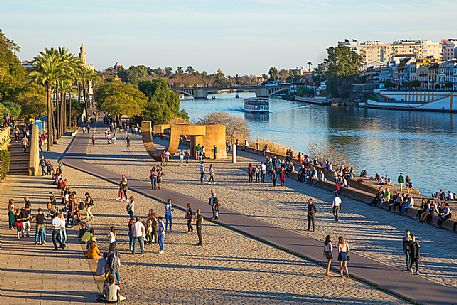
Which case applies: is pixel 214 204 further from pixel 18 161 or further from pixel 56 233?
pixel 18 161

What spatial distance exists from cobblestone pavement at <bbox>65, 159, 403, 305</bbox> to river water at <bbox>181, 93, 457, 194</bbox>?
2411cm

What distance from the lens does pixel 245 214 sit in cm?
2636

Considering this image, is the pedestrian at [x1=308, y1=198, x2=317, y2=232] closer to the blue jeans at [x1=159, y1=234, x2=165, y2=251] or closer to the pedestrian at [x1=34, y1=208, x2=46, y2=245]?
the blue jeans at [x1=159, y1=234, x2=165, y2=251]

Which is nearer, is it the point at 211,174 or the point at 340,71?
the point at 211,174

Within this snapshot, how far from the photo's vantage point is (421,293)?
1625cm

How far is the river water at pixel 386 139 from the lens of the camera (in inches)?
2032

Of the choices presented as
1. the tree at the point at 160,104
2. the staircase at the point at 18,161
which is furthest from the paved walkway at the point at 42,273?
the tree at the point at 160,104

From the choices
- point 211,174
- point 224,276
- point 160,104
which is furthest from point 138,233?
point 160,104

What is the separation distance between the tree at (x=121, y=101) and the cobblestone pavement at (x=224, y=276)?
5185cm

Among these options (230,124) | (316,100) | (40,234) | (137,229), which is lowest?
(40,234)

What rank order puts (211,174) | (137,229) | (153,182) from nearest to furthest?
(137,229), (153,182), (211,174)

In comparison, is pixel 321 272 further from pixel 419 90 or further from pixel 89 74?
pixel 419 90

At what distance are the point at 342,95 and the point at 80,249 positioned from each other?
156723mm

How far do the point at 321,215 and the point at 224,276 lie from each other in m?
9.54
